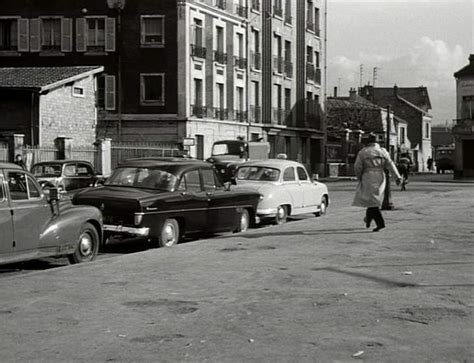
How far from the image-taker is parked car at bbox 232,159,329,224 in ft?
59.2

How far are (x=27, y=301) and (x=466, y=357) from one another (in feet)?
14.1

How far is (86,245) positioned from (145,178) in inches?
101

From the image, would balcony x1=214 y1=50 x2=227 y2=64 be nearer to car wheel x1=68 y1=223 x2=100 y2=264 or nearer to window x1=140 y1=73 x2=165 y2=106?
window x1=140 y1=73 x2=165 y2=106

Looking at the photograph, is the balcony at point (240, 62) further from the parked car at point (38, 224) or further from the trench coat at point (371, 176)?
the parked car at point (38, 224)

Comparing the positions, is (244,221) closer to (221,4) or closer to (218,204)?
(218,204)

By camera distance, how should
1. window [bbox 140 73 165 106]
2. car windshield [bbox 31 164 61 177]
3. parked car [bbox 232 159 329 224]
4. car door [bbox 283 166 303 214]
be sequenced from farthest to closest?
window [bbox 140 73 165 106], car windshield [bbox 31 164 61 177], car door [bbox 283 166 303 214], parked car [bbox 232 159 329 224]

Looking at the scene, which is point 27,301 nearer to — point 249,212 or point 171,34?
point 249,212

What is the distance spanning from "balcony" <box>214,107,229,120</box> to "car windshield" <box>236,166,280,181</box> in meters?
28.1

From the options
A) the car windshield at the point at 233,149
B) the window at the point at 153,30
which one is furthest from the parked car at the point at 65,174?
the window at the point at 153,30

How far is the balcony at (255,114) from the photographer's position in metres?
52.2

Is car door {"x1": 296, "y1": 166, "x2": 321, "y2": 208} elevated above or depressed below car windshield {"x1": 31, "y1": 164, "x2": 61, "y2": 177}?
below

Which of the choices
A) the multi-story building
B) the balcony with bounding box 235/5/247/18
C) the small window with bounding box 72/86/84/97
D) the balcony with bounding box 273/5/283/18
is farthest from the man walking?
the balcony with bounding box 273/5/283/18

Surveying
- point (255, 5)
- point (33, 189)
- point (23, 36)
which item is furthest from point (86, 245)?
point (255, 5)

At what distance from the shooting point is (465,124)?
6134cm
